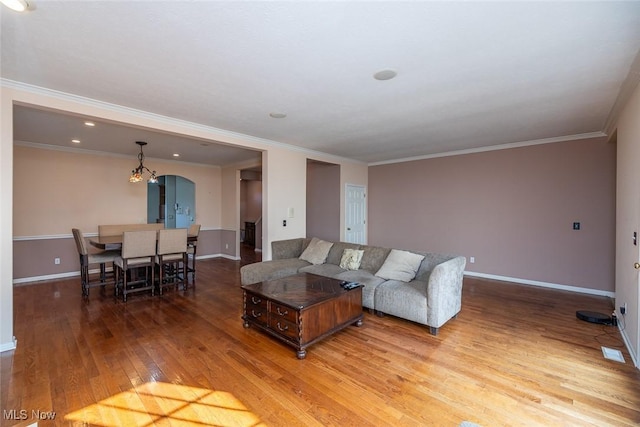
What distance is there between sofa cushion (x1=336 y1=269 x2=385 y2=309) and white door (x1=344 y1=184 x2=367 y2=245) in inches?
114

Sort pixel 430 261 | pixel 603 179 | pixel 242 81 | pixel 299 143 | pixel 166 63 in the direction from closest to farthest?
pixel 166 63, pixel 242 81, pixel 430 261, pixel 603 179, pixel 299 143

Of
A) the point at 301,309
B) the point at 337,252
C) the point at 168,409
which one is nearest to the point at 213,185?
the point at 337,252

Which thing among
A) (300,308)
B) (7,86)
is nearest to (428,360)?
(300,308)

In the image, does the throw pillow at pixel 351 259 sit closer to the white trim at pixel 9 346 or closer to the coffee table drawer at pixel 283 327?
the coffee table drawer at pixel 283 327

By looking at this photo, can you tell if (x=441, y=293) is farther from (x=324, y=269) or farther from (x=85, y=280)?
(x=85, y=280)

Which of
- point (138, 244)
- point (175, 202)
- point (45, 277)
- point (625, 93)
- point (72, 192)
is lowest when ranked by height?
point (45, 277)

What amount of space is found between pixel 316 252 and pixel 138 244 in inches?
109

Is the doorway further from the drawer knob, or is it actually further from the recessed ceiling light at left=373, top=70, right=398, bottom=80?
the recessed ceiling light at left=373, top=70, right=398, bottom=80

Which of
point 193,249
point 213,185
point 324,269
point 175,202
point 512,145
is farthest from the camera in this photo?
point 213,185

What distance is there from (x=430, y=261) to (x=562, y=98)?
2299 mm

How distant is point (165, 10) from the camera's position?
1.70 m

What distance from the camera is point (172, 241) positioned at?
15.3 feet

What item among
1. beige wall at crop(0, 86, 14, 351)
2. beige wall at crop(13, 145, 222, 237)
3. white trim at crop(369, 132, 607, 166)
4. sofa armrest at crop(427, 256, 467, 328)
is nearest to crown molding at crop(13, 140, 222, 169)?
beige wall at crop(13, 145, 222, 237)

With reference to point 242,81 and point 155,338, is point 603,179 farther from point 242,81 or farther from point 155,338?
point 155,338
